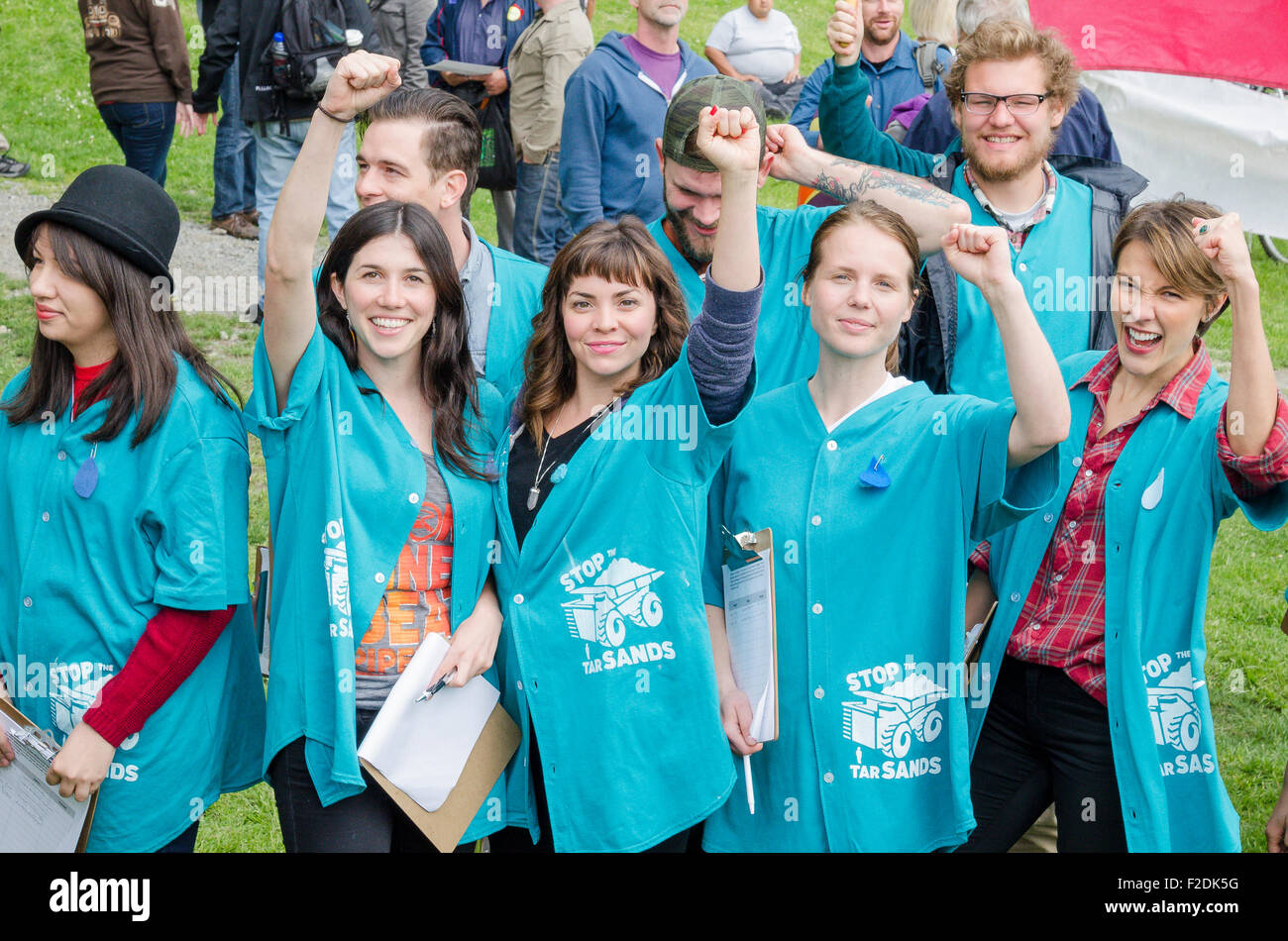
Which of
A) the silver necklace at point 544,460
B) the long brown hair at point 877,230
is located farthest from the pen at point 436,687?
the long brown hair at point 877,230

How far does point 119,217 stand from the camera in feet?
10.5

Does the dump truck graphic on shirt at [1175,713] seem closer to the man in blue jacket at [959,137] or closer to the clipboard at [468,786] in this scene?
the clipboard at [468,786]

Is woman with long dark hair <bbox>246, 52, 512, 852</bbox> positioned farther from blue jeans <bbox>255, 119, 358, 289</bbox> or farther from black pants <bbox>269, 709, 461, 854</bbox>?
blue jeans <bbox>255, 119, 358, 289</bbox>

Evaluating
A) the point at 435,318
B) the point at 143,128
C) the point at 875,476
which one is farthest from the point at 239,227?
the point at 875,476

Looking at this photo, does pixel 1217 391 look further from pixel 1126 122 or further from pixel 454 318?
pixel 1126 122

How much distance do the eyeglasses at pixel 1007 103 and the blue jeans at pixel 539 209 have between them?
485 centimetres

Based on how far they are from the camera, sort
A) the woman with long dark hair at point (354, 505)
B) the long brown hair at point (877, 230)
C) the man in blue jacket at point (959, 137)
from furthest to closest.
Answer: the man in blue jacket at point (959, 137) → the long brown hair at point (877, 230) → the woman with long dark hair at point (354, 505)

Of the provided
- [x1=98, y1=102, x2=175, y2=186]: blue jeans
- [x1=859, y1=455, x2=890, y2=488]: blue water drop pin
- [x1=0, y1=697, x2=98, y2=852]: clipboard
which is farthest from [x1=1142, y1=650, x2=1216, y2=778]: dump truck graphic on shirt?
[x1=98, y1=102, x2=175, y2=186]: blue jeans

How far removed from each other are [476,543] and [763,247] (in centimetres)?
131

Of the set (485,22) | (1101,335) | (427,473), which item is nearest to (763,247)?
(1101,335)

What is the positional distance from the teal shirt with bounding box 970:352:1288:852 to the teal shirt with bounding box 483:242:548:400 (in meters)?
1.60

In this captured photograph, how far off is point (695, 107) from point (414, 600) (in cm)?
156

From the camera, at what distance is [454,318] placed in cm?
335

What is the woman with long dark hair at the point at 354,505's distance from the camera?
295 centimetres
